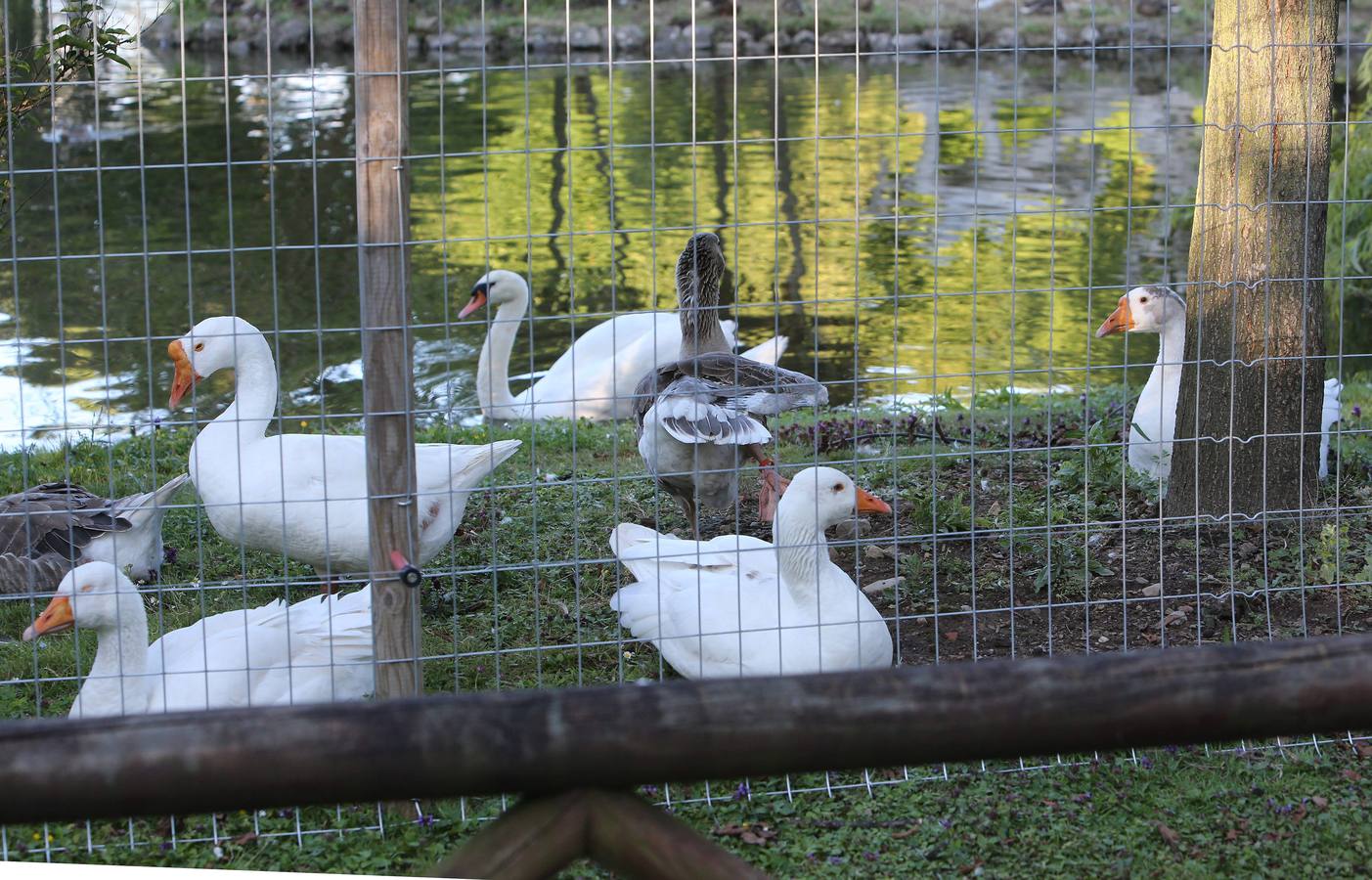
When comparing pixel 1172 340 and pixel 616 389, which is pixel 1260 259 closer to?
pixel 1172 340

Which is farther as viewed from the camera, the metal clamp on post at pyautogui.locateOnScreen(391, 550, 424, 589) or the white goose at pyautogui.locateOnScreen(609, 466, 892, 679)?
the white goose at pyautogui.locateOnScreen(609, 466, 892, 679)

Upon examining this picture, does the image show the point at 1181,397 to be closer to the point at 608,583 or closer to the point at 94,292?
the point at 608,583

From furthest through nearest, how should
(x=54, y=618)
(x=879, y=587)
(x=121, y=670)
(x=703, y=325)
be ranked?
(x=703, y=325), (x=879, y=587), (x=54, y=618), (x=121, y=670)

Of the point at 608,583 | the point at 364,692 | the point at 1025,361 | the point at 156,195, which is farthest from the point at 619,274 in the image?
the point at 364,692

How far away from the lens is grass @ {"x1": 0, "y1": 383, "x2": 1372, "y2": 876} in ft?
12.1

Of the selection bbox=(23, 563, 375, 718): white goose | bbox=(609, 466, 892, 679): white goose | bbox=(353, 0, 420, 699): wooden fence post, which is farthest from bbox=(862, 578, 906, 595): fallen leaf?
bbox=(353, 0, 420, 699): wooden fence post

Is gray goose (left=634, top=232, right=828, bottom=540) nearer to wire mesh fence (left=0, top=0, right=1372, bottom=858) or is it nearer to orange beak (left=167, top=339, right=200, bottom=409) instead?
wire mesh fence (left=0, top=0, right=1372, bottom=858)

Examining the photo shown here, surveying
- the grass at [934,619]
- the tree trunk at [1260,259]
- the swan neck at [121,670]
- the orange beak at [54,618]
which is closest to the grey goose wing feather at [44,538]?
the grass at [934,619]

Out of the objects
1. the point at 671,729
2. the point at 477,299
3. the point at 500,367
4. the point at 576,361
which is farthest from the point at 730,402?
the point at 477,299

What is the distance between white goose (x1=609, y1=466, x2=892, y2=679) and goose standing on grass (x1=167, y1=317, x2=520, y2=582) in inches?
25.7

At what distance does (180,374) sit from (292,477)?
0.73 meters

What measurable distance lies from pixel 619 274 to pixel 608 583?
8.80 metres

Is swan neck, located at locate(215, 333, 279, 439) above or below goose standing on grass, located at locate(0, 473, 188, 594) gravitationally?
above

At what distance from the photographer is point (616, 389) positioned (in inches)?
253
